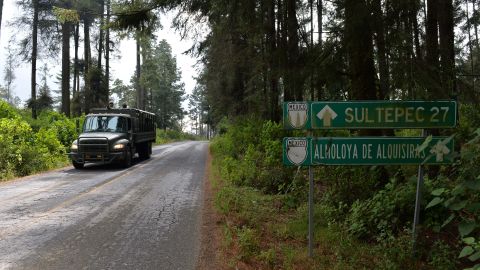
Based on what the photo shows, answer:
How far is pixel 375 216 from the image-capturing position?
584 centimetres

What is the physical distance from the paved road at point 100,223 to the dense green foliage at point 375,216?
1008mm

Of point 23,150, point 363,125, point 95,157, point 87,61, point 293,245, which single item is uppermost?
point 87,61

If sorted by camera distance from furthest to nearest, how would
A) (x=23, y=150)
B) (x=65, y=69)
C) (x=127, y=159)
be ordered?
1. (x=65, y=69)
2. (x=127, y=159)
3. (x=23, y=150)

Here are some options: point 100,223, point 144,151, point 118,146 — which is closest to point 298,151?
point 100,223

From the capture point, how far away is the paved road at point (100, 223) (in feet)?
19.3

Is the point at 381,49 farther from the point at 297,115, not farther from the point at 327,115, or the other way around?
the point at 297,115

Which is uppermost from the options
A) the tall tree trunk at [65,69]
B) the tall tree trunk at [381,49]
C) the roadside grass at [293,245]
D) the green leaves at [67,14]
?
the tall tree trunk at [65,69]

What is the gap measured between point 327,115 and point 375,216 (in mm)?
1712

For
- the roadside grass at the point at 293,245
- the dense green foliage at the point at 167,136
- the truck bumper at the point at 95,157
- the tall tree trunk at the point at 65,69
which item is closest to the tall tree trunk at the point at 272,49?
the roadside grass at the point at 293,245

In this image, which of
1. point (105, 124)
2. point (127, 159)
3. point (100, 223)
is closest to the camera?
point (100, 223)

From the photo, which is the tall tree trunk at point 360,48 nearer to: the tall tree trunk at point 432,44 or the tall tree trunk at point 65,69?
the tall tree trunk at point 432,44

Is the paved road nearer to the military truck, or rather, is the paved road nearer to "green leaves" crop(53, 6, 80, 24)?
the military truck

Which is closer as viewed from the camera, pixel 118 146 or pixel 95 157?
pixel 95 157

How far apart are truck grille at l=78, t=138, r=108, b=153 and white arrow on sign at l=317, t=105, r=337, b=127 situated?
13567 mm
